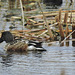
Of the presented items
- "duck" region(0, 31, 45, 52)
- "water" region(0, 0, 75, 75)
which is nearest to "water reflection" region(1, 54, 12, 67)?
"water" region(0, 0, 75, 75)

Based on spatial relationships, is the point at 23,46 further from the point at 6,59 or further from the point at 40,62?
the point at 40,62

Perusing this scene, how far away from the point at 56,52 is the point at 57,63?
154cm

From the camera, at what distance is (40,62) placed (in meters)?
8.36

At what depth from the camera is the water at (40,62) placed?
7.32 m

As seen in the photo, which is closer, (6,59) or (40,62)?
(40,62)

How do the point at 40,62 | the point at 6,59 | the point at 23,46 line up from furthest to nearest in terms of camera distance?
the point at 23,46, the point at 6,59, the point at 40,62

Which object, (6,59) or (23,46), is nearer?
(6,59)

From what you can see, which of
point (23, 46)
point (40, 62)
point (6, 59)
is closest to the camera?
point (40, 62)

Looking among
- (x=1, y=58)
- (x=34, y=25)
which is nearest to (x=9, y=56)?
(x=1, y=58)

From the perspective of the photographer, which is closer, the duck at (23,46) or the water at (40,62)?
the water at (40,62)

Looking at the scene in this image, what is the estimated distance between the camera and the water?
7320mm

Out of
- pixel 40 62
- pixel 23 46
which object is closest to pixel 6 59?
pixel 40 62

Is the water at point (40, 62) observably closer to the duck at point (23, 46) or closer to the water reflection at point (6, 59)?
the water reflection at point (6, 59)

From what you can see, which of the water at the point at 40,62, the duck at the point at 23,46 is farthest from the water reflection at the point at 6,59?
the duck at the point at 23,46
